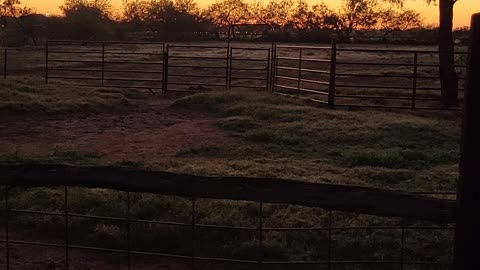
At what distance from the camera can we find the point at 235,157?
31.0 ft

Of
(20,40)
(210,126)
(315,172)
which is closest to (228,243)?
(315,172)

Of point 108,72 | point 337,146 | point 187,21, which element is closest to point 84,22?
point 187,21

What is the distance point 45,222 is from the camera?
5930mm

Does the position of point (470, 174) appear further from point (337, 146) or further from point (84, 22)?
point (84, 22)

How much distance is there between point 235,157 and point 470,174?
675 centimetres

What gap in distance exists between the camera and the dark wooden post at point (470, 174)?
2760 mm

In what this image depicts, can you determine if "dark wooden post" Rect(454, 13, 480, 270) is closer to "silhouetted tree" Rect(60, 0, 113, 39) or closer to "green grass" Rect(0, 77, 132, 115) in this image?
"green grass" Rect(0, 77, 132, 115)

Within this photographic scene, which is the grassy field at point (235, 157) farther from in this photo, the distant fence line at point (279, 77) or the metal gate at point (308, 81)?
the distant fence line at point (279, 77)

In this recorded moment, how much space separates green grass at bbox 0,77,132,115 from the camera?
14.0 metres

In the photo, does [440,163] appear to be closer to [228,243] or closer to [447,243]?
[447,243]

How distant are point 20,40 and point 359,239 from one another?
55160 mm

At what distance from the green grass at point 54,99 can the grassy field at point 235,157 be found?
0.12 ft

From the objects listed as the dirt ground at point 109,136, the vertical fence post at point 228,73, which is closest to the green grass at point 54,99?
the dirt ground at point 109,136

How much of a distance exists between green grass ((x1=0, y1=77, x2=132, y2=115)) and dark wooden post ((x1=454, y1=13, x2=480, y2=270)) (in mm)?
12222
